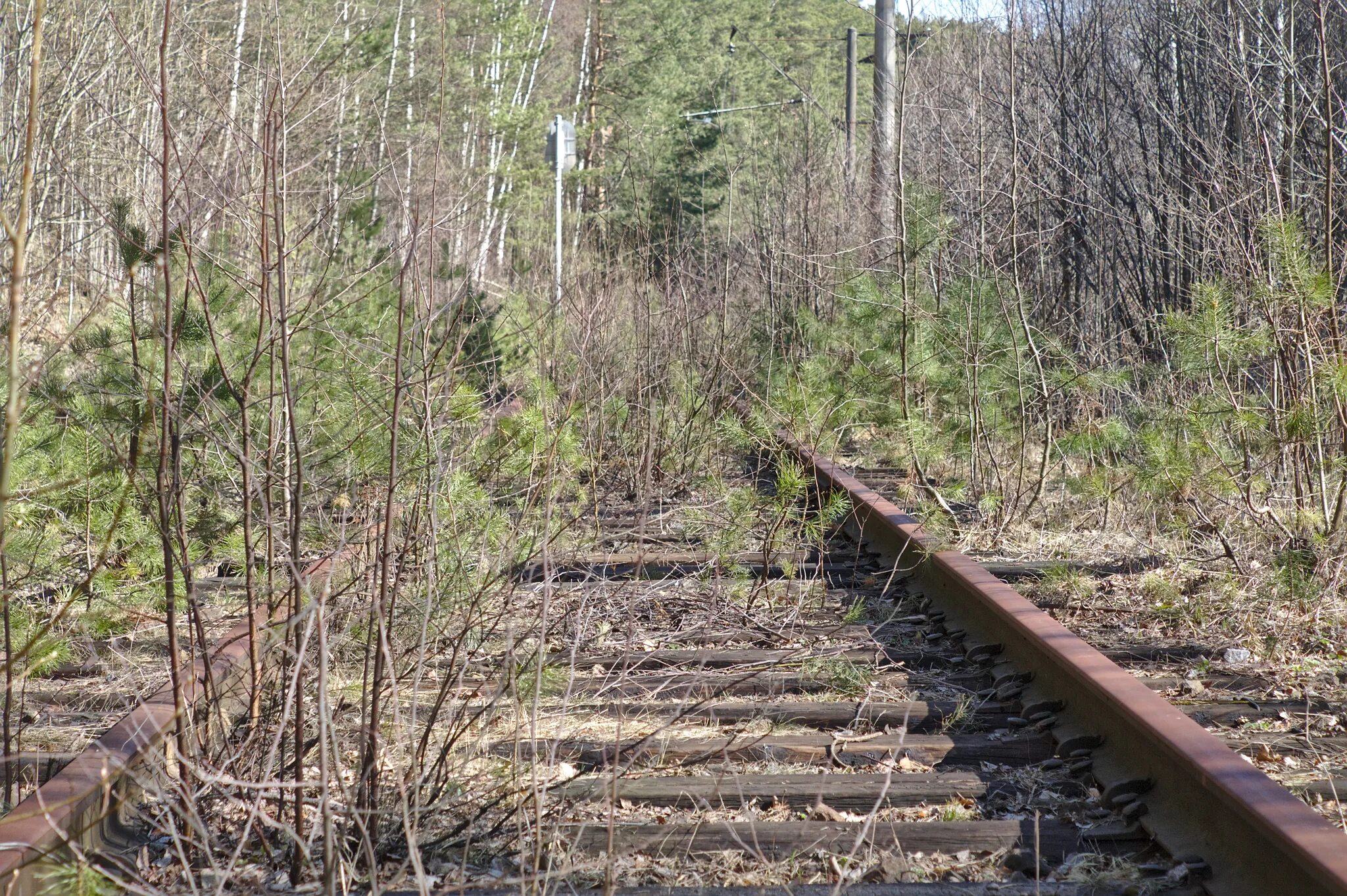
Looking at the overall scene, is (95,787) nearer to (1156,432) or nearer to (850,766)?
(850,766)

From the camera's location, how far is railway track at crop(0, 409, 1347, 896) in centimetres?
265

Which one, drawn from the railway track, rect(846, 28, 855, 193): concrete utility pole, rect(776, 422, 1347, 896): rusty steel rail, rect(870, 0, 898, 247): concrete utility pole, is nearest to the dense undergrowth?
rect(776, 422, 1347, 896): rusty steel rail

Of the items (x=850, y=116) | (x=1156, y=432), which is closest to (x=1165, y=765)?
(x=1156, y=432)

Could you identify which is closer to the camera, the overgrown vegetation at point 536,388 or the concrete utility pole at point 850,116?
the overgrown vegetation at point 536,388

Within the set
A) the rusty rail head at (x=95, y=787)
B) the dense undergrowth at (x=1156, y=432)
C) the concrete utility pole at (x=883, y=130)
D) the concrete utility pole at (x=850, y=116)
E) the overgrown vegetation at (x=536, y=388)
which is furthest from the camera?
the concrete utility pole at (x=850, y=116)

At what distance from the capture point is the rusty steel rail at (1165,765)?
2.47 m

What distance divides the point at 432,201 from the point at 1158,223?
26.6 ft

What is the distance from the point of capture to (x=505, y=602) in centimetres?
332

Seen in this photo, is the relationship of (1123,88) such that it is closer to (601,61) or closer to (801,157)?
(801,157)

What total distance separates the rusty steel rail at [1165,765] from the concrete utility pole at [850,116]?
9.05m

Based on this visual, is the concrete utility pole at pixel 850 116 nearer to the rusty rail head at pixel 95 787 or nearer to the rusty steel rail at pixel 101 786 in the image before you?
the rusty rail head at pixel 95 787

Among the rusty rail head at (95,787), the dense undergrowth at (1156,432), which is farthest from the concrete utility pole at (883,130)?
the rusty rail head at (95,787)

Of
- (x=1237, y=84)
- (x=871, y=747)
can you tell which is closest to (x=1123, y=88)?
(x=1237, y=84)

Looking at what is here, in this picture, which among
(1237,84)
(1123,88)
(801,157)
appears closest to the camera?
(1237,84)
